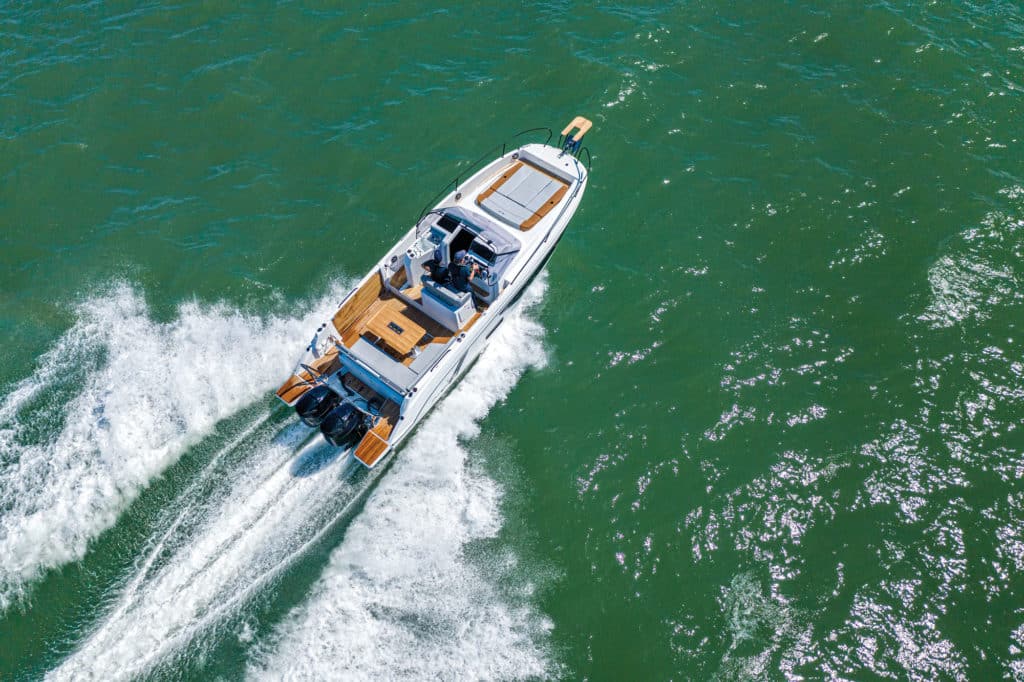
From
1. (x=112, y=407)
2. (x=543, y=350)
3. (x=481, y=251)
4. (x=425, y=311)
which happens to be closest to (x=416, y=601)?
(x=425, y=311)

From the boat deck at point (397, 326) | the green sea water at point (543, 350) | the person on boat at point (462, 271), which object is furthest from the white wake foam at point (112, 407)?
the person on boat at point (462, 271)

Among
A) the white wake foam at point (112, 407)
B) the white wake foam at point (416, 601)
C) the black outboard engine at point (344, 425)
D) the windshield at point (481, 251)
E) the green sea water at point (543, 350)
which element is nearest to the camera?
the white wake foam at point (416, 601)

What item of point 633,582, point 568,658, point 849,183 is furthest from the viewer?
point 849,183

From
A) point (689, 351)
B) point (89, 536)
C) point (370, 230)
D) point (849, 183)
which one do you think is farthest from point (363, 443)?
point (849, 183)

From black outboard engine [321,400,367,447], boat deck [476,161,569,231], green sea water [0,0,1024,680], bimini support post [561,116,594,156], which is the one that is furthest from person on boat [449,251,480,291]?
bimini support post [561,116,594,156]

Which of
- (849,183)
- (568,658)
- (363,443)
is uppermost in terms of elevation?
(849,183)

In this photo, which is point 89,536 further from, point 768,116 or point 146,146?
point 768,116

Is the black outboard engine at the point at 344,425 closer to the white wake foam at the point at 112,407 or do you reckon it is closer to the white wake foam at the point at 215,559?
the white wake foam at the point at 215,559
